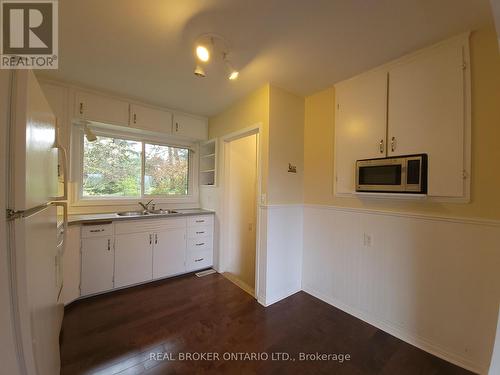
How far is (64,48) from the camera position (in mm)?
1732

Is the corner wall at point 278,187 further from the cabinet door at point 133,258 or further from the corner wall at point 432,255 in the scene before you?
the cabinet door at point 133,258

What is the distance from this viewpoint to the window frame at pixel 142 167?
2.56 metres

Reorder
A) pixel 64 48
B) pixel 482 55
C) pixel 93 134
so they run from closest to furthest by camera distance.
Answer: pixel 482 55, pixel 64 48, pixel 93 134

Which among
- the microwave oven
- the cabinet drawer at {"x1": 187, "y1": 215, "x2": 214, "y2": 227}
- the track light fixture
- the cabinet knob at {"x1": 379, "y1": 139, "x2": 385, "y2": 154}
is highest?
the track light fixture

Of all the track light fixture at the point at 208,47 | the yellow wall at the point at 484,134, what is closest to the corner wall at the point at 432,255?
the yellow wall at the point at 484,134

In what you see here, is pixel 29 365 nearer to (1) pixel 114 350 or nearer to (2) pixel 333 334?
(1) pixel 114 350

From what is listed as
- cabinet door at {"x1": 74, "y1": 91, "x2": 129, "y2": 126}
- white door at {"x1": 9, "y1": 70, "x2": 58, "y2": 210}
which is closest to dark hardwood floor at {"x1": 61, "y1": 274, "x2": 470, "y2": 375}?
white door at {"x1": 9, "y1": 70, "x2": 58, "y2": 210}

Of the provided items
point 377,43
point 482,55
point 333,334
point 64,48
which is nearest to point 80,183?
point 64,48

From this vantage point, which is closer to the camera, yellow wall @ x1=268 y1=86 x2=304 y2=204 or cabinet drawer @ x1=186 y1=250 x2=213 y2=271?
yellow wall @ x1=268 y1=86 x2=304 y2=204

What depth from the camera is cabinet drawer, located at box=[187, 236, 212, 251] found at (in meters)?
2.99

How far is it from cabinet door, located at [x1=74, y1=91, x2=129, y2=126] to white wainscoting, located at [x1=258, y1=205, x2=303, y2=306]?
214 cm

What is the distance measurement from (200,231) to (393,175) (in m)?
2.52

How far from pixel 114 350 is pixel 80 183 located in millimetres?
2001

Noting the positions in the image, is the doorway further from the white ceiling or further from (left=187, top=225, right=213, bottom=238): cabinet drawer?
the white ceiling
